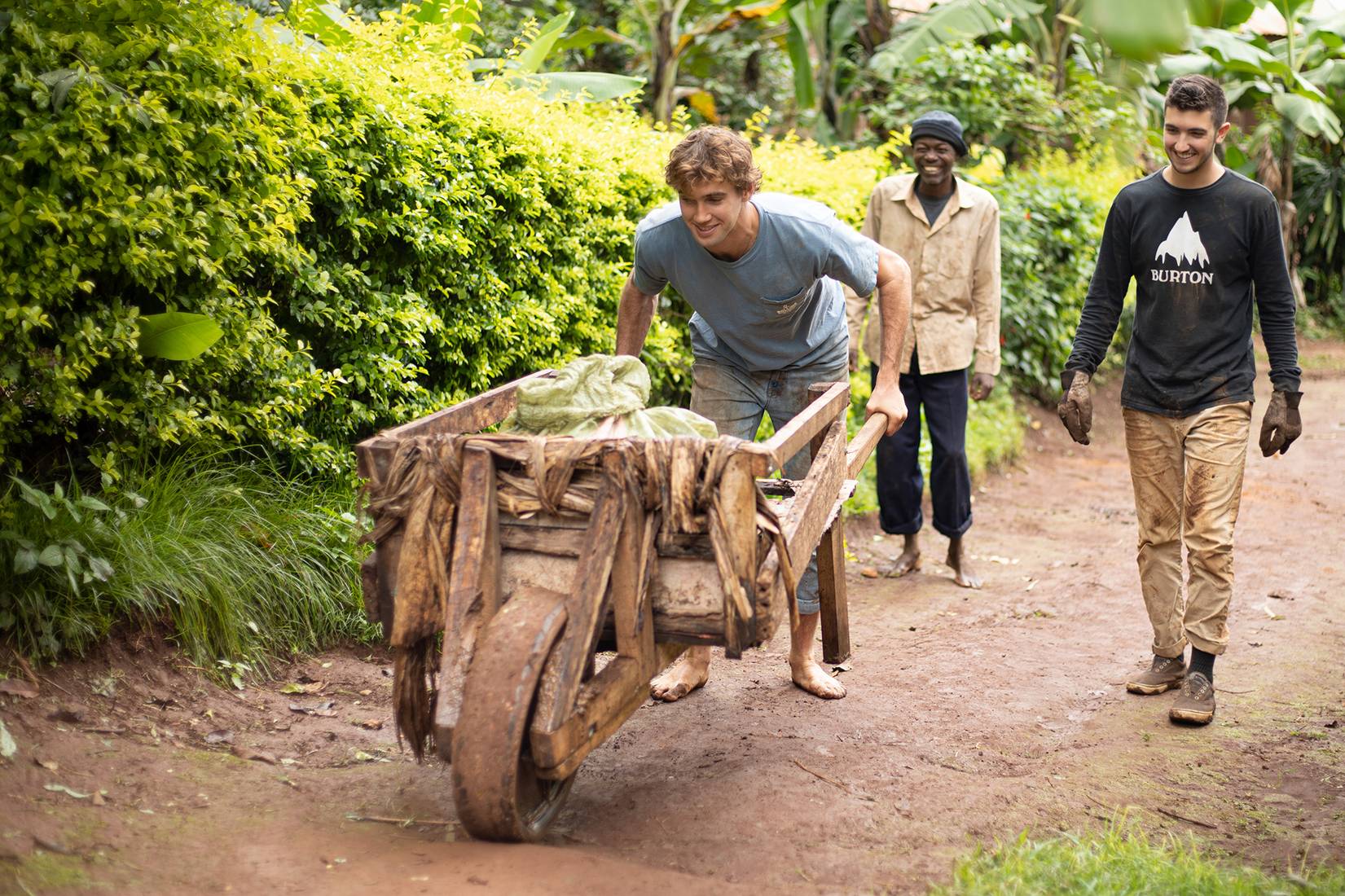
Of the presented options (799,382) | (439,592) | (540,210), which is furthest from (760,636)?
(540,210)

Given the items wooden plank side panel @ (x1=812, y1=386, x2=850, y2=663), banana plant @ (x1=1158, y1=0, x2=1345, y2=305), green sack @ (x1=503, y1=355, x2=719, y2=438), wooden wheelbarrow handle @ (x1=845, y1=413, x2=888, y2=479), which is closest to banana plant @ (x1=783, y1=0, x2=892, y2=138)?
banana plant @ (x1=1158, y1=0, x2=1345, y2=305)

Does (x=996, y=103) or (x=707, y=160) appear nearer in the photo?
(x=707, y=160)

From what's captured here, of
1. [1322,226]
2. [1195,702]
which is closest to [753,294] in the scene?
[1195,702]

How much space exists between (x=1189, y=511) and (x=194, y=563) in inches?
146

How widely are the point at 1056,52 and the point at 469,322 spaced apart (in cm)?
1000

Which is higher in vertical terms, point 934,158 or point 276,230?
point 934,158

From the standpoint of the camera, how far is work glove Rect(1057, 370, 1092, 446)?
4883mm

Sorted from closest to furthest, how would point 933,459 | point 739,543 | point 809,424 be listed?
point 739,543 → point 809,424 → point 933,459

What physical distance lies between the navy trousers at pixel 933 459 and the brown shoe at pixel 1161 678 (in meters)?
1.86

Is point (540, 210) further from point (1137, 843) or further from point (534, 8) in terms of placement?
point (534, 8)

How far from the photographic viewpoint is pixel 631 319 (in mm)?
4551

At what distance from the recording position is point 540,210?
575cm

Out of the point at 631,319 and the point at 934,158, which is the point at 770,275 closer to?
the point at 631,319

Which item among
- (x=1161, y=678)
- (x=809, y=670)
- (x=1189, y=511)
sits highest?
(x=1189, y=511)
